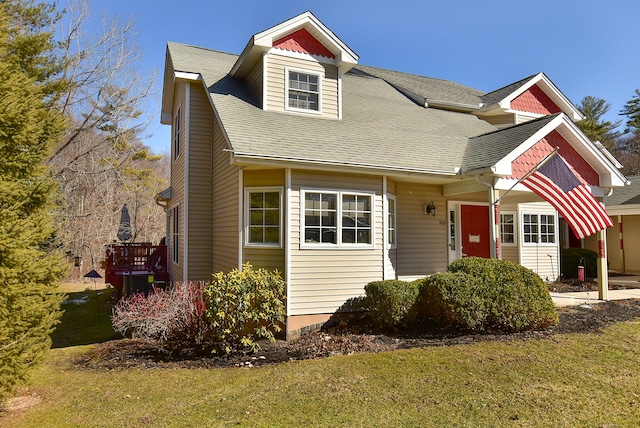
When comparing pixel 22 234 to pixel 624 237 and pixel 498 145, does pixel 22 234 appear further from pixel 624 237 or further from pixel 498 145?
pixel 624 237

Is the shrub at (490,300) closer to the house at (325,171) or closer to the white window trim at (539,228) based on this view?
the house at (325,171)

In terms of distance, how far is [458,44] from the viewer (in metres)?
15.2

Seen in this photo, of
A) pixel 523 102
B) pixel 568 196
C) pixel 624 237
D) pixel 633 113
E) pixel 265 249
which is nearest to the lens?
pixel 265 249

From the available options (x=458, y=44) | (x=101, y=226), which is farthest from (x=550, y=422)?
(x=101, y=226)

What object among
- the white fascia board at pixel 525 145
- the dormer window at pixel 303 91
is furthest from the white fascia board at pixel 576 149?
the dormer window at pixel 303 91

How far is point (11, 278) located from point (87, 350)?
13.2ft

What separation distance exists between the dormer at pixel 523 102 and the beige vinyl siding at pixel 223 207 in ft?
32.4

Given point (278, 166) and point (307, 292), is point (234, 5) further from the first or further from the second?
point (307, 292)

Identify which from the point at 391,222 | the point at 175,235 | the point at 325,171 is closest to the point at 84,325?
the point at 175,235

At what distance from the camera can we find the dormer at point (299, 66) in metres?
10.4

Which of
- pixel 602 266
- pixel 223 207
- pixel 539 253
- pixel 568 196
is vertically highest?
pixel 568 196

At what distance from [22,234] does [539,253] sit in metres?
15.1

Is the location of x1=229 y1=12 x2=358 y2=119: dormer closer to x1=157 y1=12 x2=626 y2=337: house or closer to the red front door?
x1=157 y1=12 x2=626 y2=337: house

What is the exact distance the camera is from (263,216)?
9.03 metres
